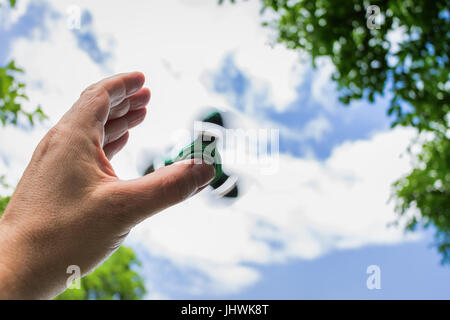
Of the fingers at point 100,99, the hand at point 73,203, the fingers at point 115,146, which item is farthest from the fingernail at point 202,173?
the fingers at point 115,146

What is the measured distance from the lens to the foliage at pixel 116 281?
852 cm

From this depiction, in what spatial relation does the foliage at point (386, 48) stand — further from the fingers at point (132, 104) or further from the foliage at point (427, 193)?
the fingers at point (132, 104)

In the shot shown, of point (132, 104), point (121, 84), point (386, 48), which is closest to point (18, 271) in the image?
point (121, 84)

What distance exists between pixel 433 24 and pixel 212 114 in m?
4.37

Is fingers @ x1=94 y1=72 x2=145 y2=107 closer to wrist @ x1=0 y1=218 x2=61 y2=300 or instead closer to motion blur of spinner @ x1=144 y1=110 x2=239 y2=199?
motion blur of spinner @ x1=144 y1=110 x2=239 y2=199

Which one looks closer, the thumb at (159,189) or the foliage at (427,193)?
the thumb at (159,189)

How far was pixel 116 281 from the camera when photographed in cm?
994

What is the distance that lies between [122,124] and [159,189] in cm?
71

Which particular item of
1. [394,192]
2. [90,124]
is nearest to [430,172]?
[394,192]

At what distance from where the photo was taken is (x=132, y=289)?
10.3m

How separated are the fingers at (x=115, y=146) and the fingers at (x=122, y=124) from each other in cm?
3

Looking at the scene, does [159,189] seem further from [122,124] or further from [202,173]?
[122,124]

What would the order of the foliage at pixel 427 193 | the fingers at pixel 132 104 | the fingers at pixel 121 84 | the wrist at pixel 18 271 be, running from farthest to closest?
the foliage at pixel 427 193, the fingers at pixel 132 104, the fingers at pixel 121 84, the wrist at pixel 18 271
